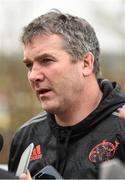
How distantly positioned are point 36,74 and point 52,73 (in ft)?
0.25

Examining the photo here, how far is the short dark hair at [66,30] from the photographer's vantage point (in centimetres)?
270

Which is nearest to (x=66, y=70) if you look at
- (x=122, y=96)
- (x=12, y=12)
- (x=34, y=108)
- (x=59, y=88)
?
(x=59, y=88)

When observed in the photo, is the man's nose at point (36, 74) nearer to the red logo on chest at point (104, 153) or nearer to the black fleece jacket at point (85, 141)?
the black fleece jacket at point (85, 141)

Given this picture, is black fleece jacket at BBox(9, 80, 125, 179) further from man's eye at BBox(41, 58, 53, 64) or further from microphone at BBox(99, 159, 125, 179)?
microphone at BBox(99, 159, 125, 179)

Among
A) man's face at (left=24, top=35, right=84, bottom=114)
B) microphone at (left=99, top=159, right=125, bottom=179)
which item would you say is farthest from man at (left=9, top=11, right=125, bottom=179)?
microphone at (left=99, top=159, right=125, bottom=179)

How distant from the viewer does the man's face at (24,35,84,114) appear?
104 inches

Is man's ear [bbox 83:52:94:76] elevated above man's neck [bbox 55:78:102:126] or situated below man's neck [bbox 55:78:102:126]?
above

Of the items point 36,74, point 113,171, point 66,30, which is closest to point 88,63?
point 66,30

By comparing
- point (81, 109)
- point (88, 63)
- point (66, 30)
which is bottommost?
point (81, 109)

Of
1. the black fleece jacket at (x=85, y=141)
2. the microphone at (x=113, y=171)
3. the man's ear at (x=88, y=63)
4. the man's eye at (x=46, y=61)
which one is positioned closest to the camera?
the microphone at (x=113, y=171)

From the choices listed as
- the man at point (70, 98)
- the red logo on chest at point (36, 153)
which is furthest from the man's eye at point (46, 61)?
the red logo on chest at point (36, 153)

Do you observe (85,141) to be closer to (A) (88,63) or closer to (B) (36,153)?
(B) (36,153)

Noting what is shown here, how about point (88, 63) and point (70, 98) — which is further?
point (88, 63)

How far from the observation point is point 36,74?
2635 mm
